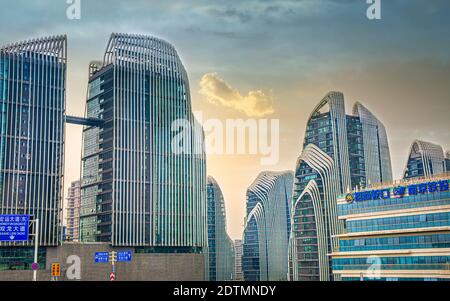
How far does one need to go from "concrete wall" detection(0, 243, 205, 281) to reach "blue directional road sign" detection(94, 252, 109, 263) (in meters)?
0.24

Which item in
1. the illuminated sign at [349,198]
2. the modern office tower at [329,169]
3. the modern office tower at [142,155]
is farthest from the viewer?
the modern office tower at [329,169]

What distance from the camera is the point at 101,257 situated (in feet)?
125

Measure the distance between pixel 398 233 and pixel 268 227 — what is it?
3951 cm

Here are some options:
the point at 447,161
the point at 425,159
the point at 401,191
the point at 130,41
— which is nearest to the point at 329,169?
the point at 425,159

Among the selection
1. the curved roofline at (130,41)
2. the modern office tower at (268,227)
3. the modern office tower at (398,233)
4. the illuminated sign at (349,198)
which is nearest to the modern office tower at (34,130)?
the curved roofline at (130,41)

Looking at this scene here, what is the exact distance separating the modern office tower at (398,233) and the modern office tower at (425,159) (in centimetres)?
615

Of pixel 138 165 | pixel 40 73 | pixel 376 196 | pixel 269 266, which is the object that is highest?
pixel 40 73

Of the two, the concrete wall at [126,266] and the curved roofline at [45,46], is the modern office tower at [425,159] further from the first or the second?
the curved roofline at [45,46]

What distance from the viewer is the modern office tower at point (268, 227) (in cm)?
6969

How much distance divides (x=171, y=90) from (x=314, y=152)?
18.0 metres

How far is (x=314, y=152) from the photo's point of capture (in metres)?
54.8

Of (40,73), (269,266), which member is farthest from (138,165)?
(269,266)

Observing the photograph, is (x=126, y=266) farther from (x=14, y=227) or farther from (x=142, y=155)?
(x=14, y=227)
